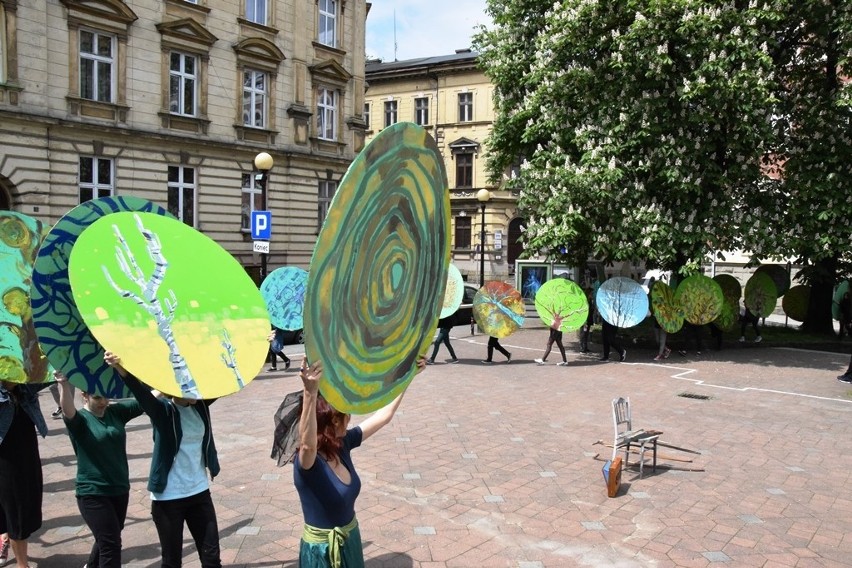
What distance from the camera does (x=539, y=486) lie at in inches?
287

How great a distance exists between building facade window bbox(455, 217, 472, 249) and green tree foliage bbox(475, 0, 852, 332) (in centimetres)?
2735

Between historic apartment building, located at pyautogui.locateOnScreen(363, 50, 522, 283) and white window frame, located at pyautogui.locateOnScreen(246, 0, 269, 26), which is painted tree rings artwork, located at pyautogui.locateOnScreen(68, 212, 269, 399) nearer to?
white window frame, located at pyautogui.locateOnScreen(246, 0, 269, 26)

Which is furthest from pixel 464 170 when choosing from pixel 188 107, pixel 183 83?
pixel 183 83

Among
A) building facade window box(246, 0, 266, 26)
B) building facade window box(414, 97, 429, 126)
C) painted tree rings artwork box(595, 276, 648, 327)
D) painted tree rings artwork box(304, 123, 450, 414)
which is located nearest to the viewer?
painted tree rings artwork box(304, 123, 450, 414)

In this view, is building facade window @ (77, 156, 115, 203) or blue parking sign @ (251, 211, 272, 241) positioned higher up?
building facade window @ (77, 156, 115, 203)

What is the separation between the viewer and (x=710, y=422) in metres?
10.4

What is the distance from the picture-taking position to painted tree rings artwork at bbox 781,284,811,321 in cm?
2314

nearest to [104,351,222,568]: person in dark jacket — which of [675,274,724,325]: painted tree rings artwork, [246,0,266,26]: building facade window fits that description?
[675,274,724,325]: painted tree rings artwork

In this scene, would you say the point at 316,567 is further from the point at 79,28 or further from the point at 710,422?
the point at 79,28

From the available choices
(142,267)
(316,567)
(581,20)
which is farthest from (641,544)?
(581,20)

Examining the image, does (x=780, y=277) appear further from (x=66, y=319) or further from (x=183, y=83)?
(x=66, y=319)

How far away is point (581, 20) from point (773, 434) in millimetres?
11313

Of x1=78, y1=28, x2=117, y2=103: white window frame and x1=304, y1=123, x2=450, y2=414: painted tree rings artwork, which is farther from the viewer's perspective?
x1=78, y1=28, x2=117, y2=103: white window frame

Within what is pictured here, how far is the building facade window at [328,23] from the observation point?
97.1 feet
